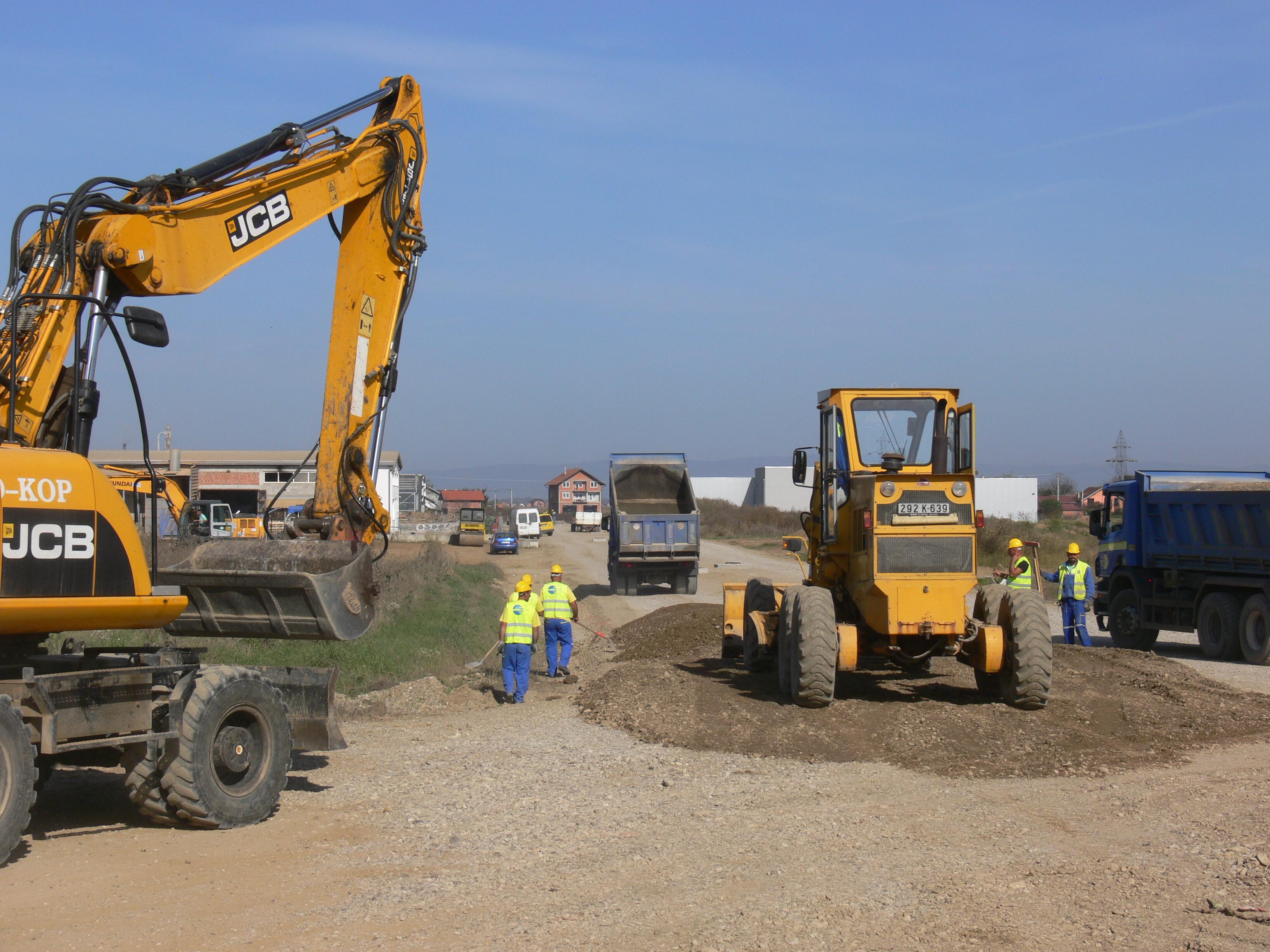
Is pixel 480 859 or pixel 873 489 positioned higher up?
pixel 873 489

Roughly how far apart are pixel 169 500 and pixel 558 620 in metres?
7.47

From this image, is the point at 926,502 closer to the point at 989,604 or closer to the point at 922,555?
the point at 922,555

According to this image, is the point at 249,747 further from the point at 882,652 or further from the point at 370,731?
the point at 882,652

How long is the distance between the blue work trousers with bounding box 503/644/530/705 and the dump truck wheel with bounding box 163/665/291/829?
5260mm

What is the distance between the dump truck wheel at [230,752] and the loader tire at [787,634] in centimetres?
533

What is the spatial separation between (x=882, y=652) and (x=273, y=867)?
731 cm

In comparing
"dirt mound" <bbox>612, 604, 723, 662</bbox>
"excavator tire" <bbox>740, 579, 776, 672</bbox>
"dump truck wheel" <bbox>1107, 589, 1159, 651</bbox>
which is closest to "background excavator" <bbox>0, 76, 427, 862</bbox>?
"excavator tire" <bbox>740, 579, 776, 672</bbox>

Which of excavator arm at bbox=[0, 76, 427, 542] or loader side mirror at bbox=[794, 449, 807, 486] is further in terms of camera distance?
loader side mirror at bbox=[794, 449, 807, 486]

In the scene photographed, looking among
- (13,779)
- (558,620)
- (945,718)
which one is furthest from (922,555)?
(13,779)

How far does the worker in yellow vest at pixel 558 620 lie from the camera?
50.9ft

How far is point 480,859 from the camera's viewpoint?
23.5ft

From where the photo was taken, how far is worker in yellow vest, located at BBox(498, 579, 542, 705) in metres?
13.8

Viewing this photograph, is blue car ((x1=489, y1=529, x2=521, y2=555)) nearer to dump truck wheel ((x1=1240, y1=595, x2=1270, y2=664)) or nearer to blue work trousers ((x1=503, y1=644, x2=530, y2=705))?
dump truck wheel ((x1=1240, y1=595, x2=1270, y2=664))

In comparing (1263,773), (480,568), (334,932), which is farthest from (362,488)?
(480,568)
